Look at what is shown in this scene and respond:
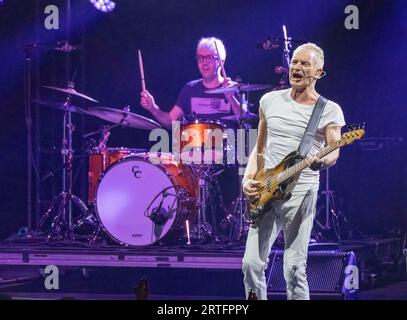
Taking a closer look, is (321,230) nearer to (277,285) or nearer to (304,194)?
(277,285)

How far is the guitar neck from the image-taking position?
5523 millimetres

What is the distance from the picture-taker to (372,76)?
933 centimetres

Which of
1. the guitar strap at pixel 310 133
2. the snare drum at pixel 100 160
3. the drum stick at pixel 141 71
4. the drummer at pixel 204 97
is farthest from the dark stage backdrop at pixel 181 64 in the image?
the guitar strap at pixel 310 133

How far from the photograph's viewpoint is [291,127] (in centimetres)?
573

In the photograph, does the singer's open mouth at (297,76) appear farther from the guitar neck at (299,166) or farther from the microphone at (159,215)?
the microphone at (159,215)

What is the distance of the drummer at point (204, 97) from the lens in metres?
8.55

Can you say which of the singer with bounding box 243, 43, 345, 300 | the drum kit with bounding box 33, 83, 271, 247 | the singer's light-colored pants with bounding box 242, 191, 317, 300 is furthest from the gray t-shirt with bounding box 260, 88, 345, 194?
the drum kit with bounding box 33, 83, 271, 247

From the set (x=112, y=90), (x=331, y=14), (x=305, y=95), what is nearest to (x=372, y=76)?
(x=331, y=14)

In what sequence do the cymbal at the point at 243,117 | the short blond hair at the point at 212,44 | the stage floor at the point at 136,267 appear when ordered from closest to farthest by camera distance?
the stage floor at the point at 136,267, the cymbal at the point at 243,117, the short blond hair at the point at 212,44

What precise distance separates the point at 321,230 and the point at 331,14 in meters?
2.35

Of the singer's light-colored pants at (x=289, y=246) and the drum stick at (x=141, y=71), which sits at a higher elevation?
the drum stick at (x=141, y=71)

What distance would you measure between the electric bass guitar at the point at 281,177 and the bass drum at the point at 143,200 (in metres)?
2.39

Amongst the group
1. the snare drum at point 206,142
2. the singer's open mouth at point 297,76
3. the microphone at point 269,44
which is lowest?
the snare drum at point 206,142

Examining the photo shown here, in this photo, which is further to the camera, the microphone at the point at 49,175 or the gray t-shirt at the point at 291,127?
the microphone at the point at 49,175
